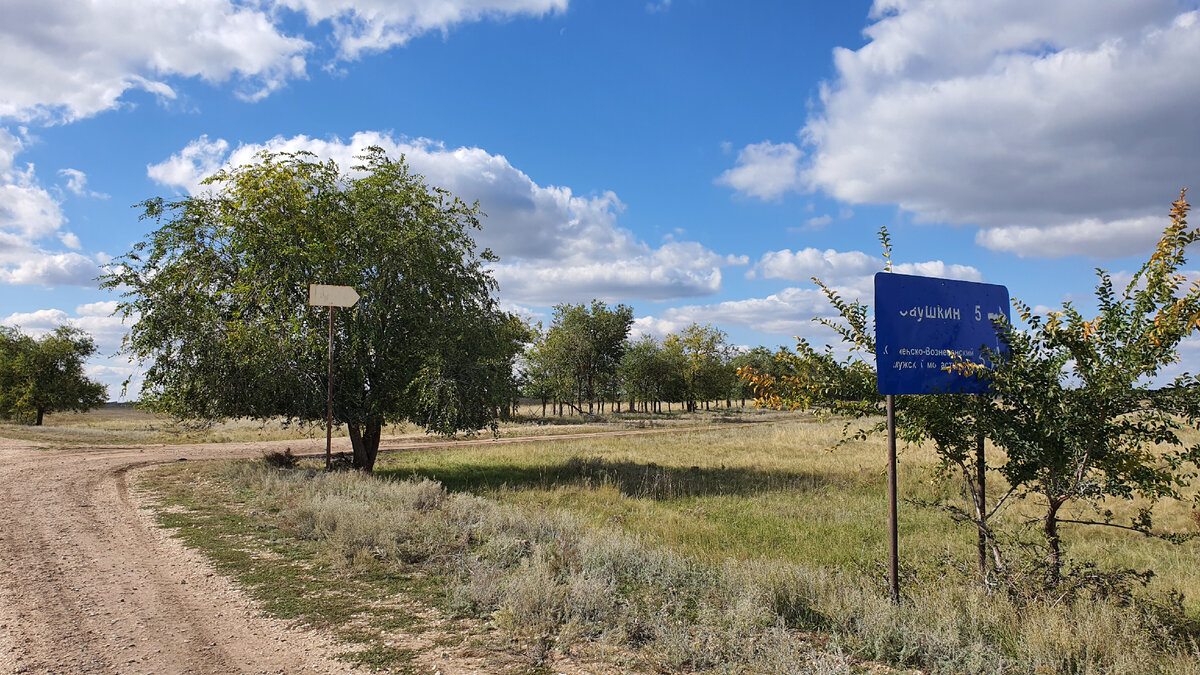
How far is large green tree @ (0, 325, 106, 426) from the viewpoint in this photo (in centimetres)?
4353

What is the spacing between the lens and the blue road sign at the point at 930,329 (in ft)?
21.9

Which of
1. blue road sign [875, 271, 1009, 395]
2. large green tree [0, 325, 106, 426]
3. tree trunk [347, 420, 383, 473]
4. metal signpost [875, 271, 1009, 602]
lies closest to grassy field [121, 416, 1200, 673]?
metal signpost [875, 271, 1009, 602]

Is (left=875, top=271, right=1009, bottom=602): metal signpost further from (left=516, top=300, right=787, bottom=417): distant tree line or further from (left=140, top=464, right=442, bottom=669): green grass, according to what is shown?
(left=516, top=300, right=787, bottom=417): distant tree line

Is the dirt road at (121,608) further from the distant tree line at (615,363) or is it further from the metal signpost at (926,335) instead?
the distant tree line at (615,363)

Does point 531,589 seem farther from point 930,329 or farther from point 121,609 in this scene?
point 930,329

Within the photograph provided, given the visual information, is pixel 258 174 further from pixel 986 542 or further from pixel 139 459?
pixel 986 542

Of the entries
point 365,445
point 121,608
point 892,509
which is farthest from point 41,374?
point 892,509

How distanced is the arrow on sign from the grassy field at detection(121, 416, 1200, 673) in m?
4.24

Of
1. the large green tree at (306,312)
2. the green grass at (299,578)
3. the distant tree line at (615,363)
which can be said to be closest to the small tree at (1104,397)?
the green grass at (299,578)

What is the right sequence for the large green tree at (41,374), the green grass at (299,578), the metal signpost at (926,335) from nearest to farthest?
the green grass at (299,578), the metal signpost at (926,335), the large green tree at (41,374)

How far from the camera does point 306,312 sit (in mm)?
17812

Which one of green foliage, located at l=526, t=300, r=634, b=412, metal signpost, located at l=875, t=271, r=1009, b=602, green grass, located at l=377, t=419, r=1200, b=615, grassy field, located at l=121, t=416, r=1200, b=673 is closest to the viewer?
grassy field, located at l=121, t=416, r=1200, b=673

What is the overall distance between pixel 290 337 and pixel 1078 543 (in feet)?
61.6

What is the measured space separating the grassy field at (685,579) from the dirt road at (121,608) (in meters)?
0.49
